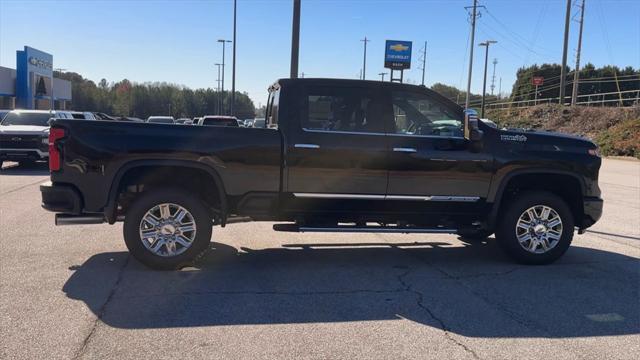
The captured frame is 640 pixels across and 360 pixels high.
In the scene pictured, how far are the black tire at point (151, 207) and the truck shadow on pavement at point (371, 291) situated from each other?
0.45ft

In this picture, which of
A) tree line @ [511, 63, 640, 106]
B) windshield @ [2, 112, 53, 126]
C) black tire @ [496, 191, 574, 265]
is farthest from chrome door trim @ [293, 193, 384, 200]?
tree line @ [511, 63, 640, 106]

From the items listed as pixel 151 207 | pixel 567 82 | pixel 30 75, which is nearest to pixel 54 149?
pixel 151 207

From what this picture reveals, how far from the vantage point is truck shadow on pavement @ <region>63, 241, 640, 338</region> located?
482 cm

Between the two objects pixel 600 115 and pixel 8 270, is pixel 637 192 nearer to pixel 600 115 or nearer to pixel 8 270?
pixel 8 270

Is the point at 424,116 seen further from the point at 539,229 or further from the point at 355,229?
the point at 539,229

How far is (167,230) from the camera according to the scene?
6105 mm

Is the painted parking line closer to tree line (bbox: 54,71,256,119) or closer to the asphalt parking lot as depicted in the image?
the asphalt parking lot

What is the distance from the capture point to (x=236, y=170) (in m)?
6.14

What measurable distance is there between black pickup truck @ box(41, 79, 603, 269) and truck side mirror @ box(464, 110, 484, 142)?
0.04ft

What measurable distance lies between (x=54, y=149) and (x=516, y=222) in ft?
17.1

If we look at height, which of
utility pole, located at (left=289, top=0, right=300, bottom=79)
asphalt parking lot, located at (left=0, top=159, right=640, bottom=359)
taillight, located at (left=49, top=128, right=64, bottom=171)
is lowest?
asphalt parking lot, located at (left=0, top=159, right=640, bottom=359)

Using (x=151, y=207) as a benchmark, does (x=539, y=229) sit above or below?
below

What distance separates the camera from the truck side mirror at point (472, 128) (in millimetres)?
6348

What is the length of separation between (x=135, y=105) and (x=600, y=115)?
278 feet
